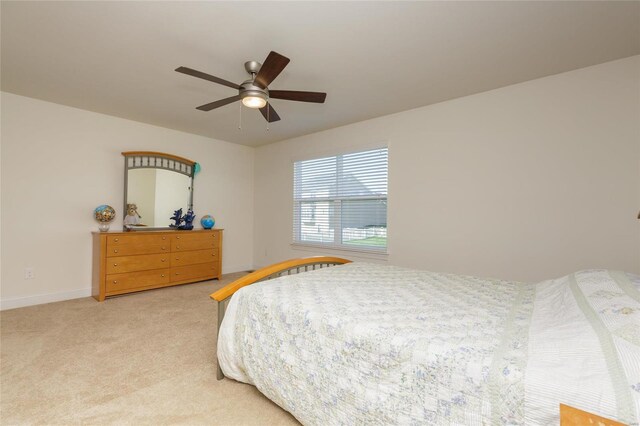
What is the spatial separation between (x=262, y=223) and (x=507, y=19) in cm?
448

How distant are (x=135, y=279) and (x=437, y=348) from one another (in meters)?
3.98

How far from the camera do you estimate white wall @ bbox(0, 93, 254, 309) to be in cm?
330

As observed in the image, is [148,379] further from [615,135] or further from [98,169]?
[615,135]

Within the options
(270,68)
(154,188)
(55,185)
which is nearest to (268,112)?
(270,68)

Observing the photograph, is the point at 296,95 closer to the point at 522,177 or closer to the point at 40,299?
the point at 522,177

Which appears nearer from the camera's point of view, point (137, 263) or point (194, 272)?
point (137, 263)

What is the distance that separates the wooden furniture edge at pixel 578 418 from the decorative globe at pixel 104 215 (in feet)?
15.1

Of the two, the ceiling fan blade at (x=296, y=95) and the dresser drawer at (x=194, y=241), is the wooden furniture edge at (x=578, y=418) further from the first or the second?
the dresser drawer at (x=194, y=241)

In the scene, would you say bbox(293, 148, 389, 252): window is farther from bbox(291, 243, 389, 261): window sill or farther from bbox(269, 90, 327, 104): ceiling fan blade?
bbox(269, 90, 327, 104): ceiling fan blade

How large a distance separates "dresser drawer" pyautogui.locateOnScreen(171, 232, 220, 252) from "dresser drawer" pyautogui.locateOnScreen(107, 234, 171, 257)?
0.10 metres

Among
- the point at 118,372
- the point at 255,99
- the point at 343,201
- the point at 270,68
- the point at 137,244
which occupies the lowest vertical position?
the point at 118,372

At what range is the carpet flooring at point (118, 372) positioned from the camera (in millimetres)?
1563

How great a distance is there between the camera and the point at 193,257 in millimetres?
4426

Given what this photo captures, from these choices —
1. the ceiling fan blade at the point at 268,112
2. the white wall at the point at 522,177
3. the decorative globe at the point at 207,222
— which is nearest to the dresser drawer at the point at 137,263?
the decorative globe at the point at 207,222
